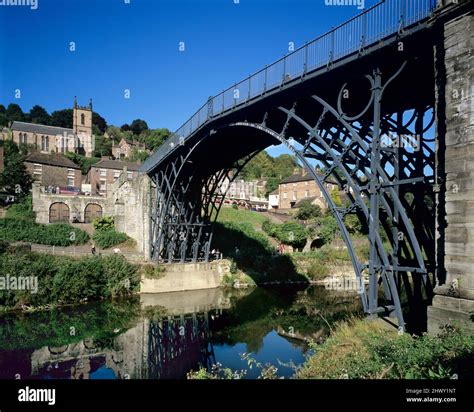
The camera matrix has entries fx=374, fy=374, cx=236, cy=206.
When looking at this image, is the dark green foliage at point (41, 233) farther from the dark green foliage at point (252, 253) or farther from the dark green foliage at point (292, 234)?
the dark green foliage at point (292, 234)

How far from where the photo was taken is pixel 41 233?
93.3ft

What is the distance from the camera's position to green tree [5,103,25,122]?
250 feet

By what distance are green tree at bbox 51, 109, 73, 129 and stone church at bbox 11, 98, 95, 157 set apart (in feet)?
43.2

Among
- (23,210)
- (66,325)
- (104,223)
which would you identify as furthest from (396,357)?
(23,210)

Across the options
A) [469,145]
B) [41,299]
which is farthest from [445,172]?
[41,299]

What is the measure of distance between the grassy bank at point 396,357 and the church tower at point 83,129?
65.4 m

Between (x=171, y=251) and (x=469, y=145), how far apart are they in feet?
72.0

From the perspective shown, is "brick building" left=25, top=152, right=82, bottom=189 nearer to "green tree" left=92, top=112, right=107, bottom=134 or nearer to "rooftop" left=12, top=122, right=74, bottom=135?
"rooftop" left=12, top=122, right=74, bottom=135

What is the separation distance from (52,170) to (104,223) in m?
17.5

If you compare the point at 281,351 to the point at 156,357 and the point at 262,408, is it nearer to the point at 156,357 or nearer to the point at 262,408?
the point at 156,357

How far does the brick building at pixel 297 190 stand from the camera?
54.7m

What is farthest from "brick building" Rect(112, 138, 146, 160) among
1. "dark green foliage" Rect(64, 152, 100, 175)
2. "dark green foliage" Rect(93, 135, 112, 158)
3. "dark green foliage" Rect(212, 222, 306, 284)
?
"dark green foliage" Rect(212, 222, 306, 284)

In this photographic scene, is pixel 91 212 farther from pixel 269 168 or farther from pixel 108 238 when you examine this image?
pixel 269 168

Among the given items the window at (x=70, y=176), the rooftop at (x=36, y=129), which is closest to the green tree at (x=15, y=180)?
the window at (x=70, y=176)
